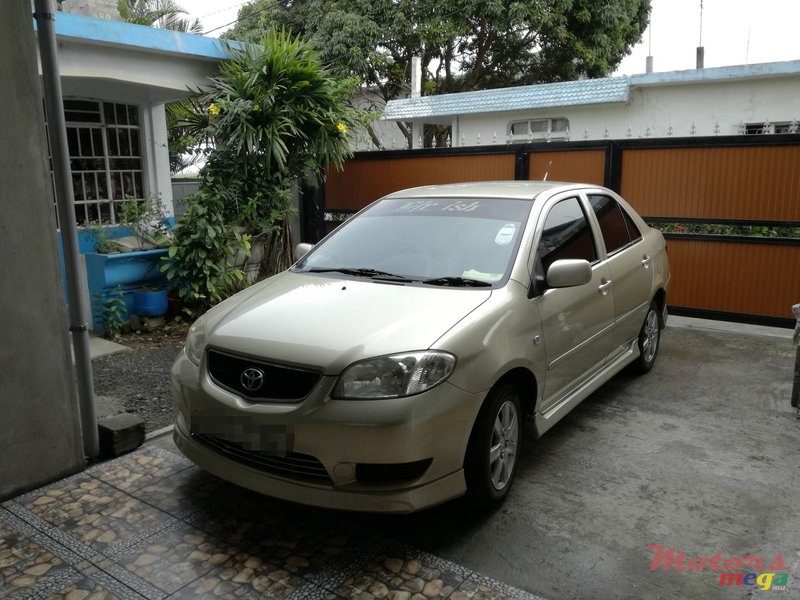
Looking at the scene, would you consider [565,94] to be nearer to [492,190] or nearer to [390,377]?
[492,190]

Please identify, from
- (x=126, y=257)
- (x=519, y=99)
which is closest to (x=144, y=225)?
(x=126, y=257)

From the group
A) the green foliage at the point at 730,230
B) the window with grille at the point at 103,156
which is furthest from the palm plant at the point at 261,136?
the green foliage at the point at 730,230

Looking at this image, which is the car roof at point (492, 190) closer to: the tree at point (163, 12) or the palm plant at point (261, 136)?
the palm plant at point (261, 136)

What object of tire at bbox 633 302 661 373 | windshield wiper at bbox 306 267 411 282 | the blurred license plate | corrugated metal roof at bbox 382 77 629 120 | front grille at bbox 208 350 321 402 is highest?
corrugated metal roof at bbox 382 77 629 120

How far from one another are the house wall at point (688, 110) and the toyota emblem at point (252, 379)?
12202mm

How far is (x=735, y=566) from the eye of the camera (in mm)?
2822

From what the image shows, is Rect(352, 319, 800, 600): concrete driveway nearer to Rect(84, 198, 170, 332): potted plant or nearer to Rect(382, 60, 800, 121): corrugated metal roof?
Rect(84, 198, 170, 332): potted plant

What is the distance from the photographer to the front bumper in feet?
8.80

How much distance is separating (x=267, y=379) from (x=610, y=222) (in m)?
3.06

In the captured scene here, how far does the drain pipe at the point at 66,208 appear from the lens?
3.36 meters

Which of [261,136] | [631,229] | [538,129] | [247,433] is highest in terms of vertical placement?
[538,129]

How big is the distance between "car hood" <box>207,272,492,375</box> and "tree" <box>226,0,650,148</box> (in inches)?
566

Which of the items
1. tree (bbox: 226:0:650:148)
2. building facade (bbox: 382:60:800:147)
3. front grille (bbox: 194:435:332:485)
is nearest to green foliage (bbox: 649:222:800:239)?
building facade (bbox: 382:60:800:147)

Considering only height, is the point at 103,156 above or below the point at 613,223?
above
